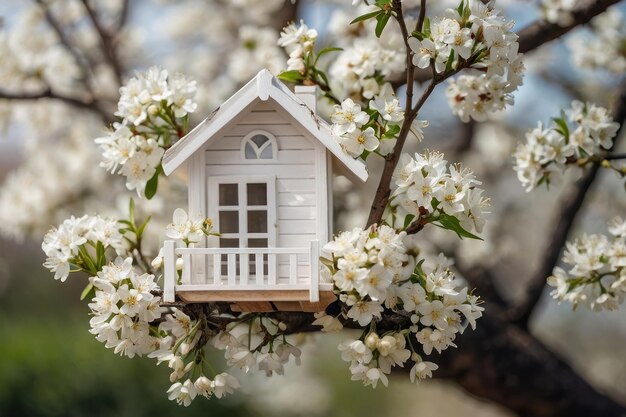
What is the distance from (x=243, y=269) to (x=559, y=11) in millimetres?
1555

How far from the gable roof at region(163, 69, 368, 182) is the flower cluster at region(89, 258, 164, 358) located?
0.28 metres

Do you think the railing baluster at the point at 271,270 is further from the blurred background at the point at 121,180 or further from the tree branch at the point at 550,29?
the tree branch at the point at 550,29

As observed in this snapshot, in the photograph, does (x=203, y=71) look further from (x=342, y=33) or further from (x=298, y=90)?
(x=298, y=90)

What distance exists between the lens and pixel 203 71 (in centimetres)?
580

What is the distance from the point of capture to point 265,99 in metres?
2.20

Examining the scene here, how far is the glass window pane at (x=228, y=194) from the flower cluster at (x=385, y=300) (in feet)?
0.96

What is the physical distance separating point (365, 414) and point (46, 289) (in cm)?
369

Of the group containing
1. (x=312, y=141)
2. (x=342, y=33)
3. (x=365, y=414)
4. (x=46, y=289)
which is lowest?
(x=365, y=414)

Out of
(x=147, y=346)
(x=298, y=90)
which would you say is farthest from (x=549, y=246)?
(x=147, y=346)

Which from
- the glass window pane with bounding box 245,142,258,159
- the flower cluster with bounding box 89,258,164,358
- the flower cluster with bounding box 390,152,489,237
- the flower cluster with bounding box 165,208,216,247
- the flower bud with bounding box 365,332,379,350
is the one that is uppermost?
the glass window pane with bounding box 245,142,258,159

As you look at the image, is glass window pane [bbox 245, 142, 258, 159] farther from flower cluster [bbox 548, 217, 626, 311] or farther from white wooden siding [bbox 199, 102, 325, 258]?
flower cluster [bbox 548, 217, 626, 311]

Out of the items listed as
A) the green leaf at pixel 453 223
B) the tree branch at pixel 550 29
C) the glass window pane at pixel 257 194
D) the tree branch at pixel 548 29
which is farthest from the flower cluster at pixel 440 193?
the tree branch at pixel 550 29

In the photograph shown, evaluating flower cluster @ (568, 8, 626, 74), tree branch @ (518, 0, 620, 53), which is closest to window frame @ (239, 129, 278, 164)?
tree branch @ (518, 0, 620, 53)

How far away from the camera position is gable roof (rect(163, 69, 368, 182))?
2.21m
